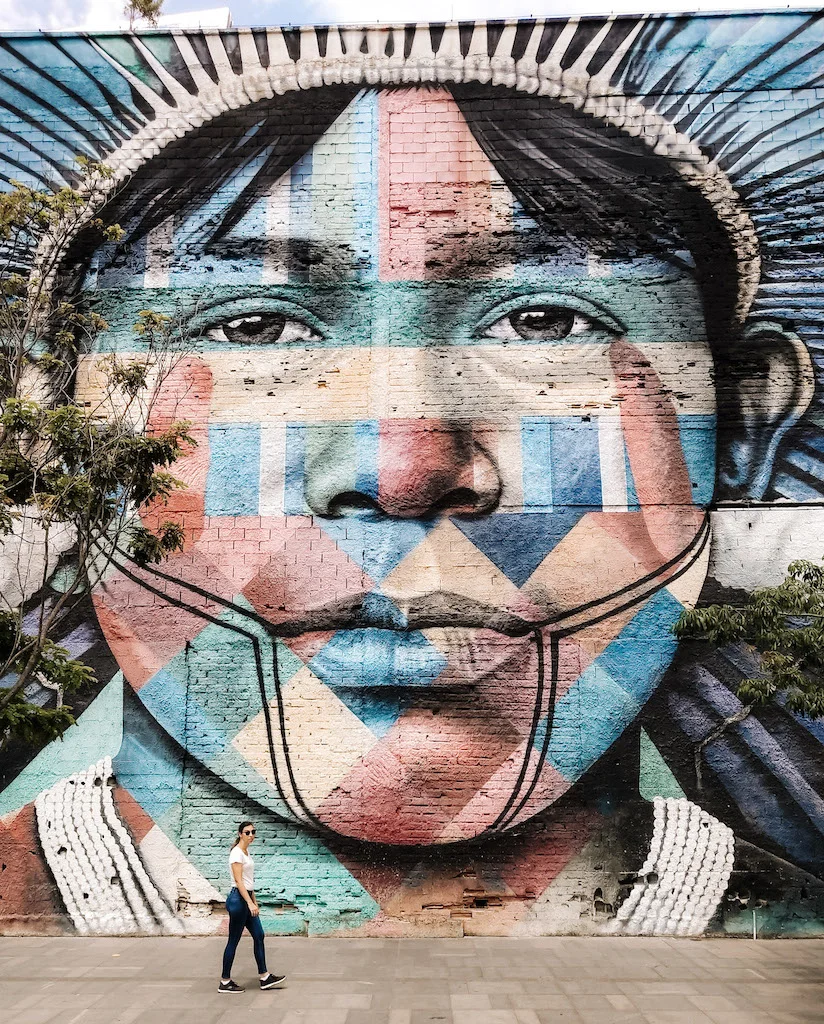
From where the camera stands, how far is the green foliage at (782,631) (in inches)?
228

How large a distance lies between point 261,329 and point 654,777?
5644 millimetres

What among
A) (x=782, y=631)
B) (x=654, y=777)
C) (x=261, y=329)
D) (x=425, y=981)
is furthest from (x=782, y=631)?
(x=261, y=329)

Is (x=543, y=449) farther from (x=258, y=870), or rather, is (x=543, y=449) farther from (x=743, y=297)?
(x=258, y=870)

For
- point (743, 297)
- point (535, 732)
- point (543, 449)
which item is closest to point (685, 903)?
point (535, 732)

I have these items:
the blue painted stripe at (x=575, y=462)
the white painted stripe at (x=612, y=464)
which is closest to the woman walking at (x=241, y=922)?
the blue painted stripe at (x=575, y=462)

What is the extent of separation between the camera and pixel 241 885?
5.66m

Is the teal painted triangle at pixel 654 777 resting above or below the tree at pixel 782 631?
below

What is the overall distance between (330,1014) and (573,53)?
29.0 feet

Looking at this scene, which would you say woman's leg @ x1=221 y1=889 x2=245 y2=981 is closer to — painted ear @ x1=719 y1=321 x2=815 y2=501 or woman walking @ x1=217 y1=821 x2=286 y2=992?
woman walking @ x1=217 y1=821 x2=286 y2=992

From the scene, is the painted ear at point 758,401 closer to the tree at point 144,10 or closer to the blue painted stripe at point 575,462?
the blue painted stripe at point 575,462

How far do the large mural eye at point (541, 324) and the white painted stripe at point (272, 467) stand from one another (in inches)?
89.9

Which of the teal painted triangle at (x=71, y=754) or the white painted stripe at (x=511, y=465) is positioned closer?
the teal painted triangle at (x=71, y=754)

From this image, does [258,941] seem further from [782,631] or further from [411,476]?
[782,631]

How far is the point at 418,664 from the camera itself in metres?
7.49
